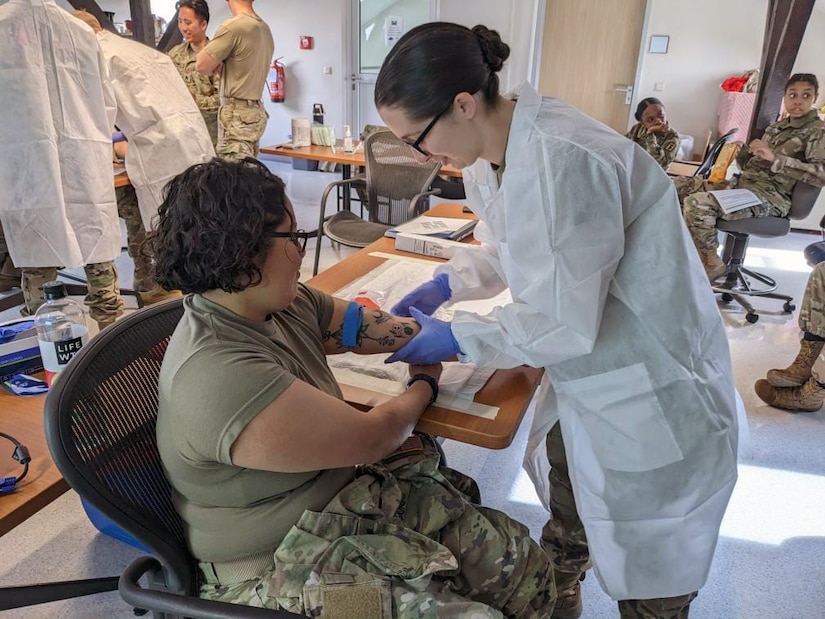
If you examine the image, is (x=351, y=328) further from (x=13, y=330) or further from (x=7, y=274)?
(x=7, y=274)

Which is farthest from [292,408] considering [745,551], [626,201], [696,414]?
[745,551]

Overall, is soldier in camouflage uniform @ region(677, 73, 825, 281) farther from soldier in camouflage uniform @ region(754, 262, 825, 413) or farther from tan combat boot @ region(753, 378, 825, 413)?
tan combat boot @ region(753, 378, 825, 413)

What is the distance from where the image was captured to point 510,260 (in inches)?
40.9

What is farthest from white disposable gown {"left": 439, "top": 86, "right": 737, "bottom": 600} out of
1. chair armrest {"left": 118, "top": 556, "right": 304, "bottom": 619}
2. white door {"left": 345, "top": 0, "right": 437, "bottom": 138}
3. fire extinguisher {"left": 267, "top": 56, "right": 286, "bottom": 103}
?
fire extinguisher {"left": 267, "top": 56, "right": 286, "bottom": 103}

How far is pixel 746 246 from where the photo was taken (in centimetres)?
382

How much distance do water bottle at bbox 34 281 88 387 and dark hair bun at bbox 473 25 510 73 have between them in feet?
3.07

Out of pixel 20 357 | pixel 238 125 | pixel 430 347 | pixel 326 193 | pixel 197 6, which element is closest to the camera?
pixel 430 347

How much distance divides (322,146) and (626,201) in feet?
12.7

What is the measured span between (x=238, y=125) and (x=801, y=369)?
→ 332cm

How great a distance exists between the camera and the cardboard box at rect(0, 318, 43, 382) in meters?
1.28

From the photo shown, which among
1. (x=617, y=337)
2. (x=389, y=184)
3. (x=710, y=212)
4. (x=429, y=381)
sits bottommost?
(x=710, y=212)

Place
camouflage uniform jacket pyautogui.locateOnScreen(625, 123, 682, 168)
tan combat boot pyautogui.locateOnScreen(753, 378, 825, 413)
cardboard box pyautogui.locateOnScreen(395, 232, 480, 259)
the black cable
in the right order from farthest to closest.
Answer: camouflage uniform jacket pyautogui.locateOnScreen(625, 123, 682, 168), tan combat boot pyautogui.locateOnScreen(753, 378, 825, 413), cardboard box pyautogui.locateOnScreen(395, 232, 480, 259), the black cable

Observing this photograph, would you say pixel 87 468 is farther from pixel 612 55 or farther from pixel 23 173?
pixel 612 55

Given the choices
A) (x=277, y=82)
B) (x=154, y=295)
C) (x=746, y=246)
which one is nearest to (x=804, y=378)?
(x=746, y=246)
